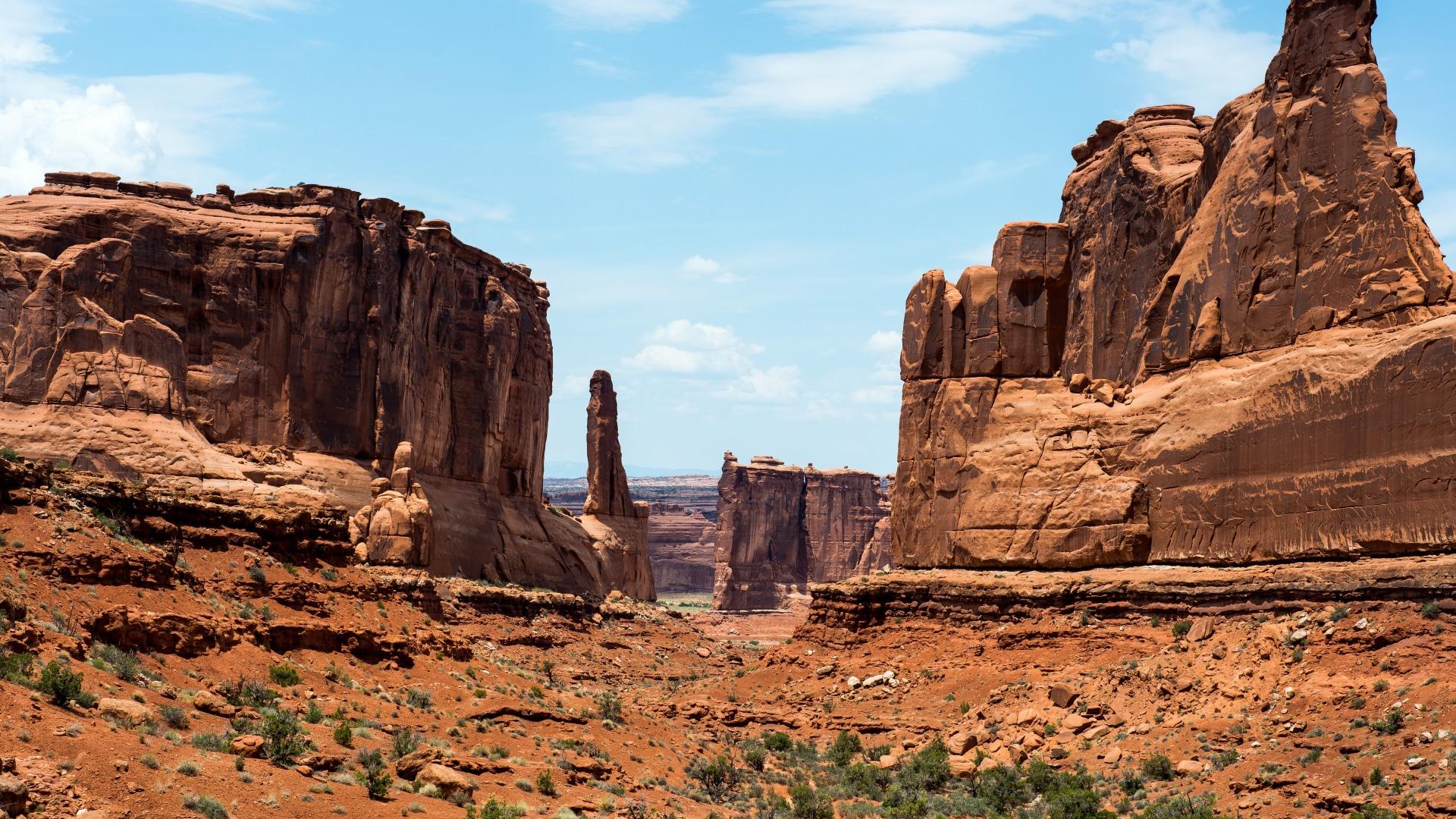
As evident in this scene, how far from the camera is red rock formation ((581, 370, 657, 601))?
89.7 m

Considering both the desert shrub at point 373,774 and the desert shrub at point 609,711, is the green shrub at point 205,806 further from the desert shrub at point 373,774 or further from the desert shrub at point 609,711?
the desert shrub at point 609,711

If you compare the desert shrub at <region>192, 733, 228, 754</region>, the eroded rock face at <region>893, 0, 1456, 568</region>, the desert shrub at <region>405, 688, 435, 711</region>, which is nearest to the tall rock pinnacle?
the eroded rock face at <region>893, 0, 1456, 568</region>

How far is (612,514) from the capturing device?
3723 inches

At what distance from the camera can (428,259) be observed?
72750mm

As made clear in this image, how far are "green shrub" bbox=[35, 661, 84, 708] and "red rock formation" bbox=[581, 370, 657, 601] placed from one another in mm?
65082

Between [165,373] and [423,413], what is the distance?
64.6 ft

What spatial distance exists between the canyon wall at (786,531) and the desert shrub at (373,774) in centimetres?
11395

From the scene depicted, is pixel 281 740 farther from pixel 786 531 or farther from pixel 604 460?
pixel 786 531

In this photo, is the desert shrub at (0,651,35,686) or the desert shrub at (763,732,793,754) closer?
the desert shrub at (0,651,35,686)

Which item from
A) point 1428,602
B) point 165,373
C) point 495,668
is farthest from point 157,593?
point 165,373

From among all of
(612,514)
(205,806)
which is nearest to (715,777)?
(205,806)

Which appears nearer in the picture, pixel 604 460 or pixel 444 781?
pixel 444 781

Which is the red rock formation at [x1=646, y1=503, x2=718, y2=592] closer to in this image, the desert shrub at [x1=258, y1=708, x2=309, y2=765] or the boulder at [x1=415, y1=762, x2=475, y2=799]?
the boulder at [x1=415, y1=762, x2=475, y2=799]

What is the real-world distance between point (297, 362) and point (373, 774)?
140ft
